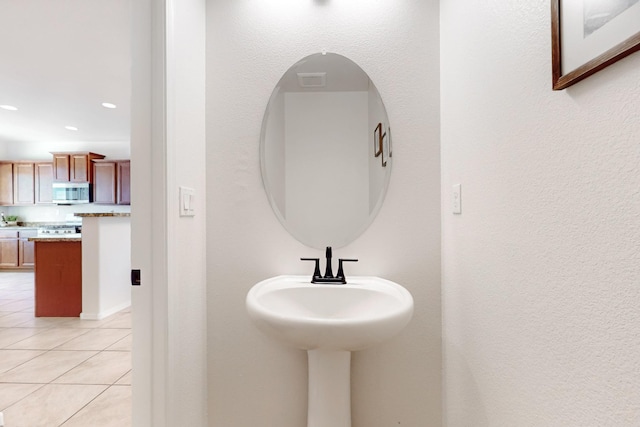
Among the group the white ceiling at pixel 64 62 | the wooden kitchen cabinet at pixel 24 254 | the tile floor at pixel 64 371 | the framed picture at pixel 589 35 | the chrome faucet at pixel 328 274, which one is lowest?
the tile floor at pixel 64 371

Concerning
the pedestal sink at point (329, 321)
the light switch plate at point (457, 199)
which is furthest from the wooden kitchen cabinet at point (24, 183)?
the light switch plate at point (457, 199)

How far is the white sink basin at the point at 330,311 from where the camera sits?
0.99 metres

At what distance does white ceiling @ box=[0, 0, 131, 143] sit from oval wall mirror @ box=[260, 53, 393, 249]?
1701 millimetres

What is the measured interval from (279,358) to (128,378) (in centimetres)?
142

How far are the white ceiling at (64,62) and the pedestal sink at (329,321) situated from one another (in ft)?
7.85

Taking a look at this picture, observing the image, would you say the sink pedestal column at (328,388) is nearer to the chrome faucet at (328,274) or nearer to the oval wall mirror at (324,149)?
the chrome faucet at (328,274)

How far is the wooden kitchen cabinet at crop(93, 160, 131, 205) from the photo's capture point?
651 cm

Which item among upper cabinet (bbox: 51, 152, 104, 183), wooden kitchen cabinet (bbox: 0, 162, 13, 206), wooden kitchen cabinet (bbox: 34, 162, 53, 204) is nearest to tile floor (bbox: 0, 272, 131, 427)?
upper cabinet (bbox: 51, 152, 104, 183)

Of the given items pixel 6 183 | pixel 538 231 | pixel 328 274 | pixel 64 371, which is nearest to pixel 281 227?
pixel 328 274

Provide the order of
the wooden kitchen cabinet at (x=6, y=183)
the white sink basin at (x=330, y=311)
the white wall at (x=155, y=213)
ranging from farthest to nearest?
the wooden kitchen cabinet at (x=6, y=183) → the white wall at (x=155, y=213) → the white sink basin at (x=330, y=311)

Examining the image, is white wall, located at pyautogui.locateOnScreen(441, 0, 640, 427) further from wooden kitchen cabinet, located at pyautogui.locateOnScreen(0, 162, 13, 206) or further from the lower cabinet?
wooden kitchen cabinet, located at pyautogui.locateOnScreen(0, 162, 13, 206)

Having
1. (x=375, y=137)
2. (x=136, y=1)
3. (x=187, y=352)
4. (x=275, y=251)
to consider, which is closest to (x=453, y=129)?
(x=375, y=137)

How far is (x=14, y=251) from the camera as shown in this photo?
6.60 metres

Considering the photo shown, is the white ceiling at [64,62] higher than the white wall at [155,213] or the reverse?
higher
